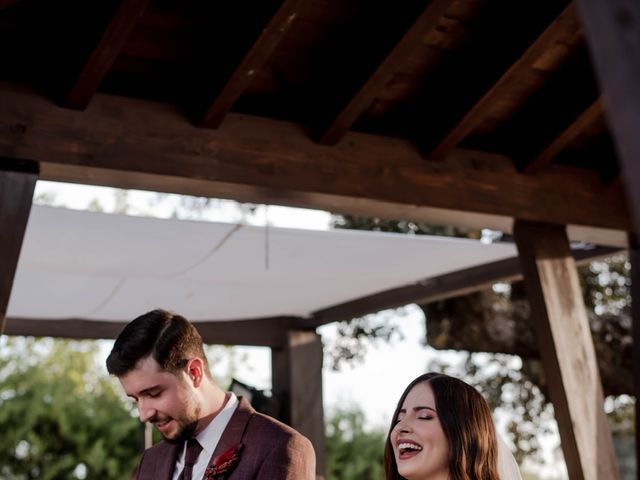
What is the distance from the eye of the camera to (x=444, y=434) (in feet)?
7.42

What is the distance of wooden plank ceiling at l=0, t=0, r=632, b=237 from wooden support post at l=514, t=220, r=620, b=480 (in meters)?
0.15

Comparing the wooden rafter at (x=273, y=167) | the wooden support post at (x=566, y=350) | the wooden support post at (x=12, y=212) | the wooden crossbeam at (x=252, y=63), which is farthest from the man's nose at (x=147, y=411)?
the wooden support post at (x=566, y=350)

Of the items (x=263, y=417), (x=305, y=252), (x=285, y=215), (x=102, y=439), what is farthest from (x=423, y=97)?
(x=285, y=215)

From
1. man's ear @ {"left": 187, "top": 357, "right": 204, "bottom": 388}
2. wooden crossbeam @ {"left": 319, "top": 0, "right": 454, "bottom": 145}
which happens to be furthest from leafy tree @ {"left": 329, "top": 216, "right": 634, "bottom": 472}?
man's ear @ {"left": 187, "top": 357, "right": 204, "bottom": 388}

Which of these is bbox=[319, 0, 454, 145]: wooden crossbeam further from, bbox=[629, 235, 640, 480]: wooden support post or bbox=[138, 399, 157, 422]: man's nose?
bbox=[138, 399, 157, 422]: man's nose

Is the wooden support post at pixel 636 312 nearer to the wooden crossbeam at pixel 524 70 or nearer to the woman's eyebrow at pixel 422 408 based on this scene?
the wooden crossbeam at pixel 524 70

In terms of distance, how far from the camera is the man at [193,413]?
7.64 ft

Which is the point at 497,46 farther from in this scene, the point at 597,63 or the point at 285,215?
the point at 285,215

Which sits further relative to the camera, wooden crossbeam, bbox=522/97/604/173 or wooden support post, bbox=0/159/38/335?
wooden crossbeam, bbox=522/97/604/173

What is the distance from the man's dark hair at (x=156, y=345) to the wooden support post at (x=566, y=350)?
201cm

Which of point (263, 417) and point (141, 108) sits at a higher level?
point (141, 108)

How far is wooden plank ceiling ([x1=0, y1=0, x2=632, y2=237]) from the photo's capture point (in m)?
3.30

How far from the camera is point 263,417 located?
2455 mm

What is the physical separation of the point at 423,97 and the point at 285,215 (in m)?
5.35
